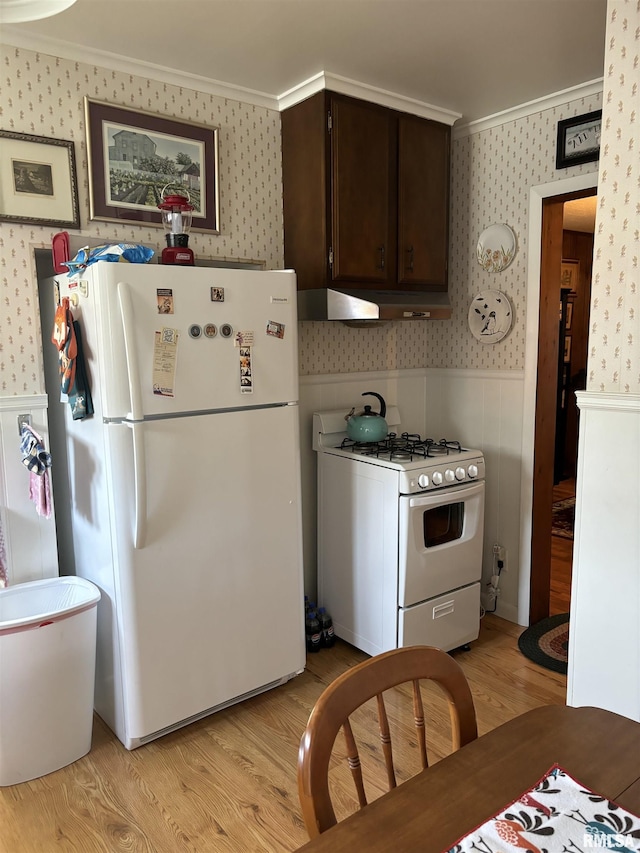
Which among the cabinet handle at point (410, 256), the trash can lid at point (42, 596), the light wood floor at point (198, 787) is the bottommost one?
the light wood floor at point (198, 787)

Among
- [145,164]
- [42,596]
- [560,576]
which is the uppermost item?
[145,164]

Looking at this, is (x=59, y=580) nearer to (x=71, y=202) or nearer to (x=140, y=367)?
(x=140, y=367)

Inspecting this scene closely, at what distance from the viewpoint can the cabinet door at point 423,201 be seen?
2.94m

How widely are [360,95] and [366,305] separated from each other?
93 centimetres

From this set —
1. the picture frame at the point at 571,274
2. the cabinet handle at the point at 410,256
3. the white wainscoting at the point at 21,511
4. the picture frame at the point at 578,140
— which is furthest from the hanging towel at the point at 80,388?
the picture frame at the point at 571,274

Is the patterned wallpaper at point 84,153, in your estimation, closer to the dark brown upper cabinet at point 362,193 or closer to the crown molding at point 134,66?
the crown molding at point 134,66

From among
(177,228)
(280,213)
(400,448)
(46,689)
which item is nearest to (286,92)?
(280,213)

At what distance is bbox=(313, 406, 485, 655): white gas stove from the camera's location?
267 centimetres

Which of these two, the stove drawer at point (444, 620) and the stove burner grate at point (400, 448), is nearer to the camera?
the stove drawer at point (444, 620)

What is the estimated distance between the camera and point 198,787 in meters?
2.07

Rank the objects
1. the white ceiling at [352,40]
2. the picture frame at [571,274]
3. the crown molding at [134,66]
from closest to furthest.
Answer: the white ceiling at [352,40]
the crown molding at [134,66]
the picture frame at [571,274]

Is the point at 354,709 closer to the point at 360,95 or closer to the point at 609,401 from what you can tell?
the point at 609,401

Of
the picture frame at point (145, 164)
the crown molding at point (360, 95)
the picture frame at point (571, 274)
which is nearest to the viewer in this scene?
the picture frame at point (145, 164)

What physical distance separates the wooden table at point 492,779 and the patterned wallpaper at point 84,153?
1.99m
